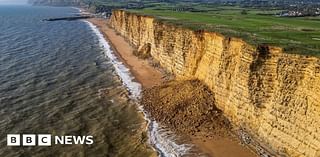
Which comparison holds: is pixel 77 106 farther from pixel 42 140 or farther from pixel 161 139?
pixel 161 139

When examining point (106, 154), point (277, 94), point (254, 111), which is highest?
point (277, 94)

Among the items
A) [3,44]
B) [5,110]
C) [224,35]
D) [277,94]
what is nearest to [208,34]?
[224,35]

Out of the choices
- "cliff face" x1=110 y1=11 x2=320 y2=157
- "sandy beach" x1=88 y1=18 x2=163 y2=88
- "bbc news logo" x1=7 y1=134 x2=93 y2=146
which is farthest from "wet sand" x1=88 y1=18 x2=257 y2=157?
"bbc news logo" x1=7 y1=134 x2=93 y2=146

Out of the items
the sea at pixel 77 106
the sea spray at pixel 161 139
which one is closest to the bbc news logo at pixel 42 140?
the sea at pixel 77 106

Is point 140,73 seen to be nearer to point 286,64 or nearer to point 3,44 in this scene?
point 286,64

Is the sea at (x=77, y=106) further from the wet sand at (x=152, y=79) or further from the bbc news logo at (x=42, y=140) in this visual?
the wet sand at (x=152, y=79)
